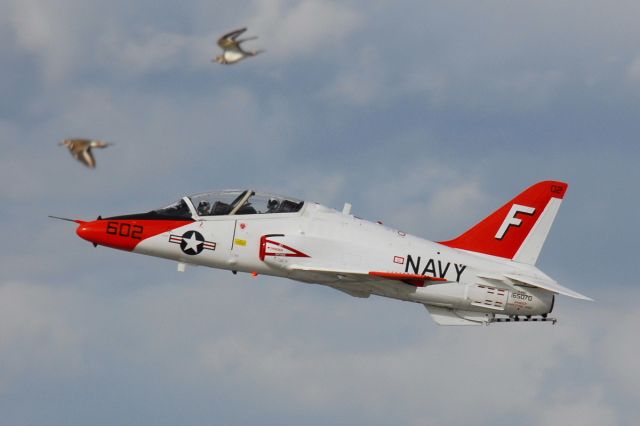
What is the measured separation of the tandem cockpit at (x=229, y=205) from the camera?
140 ft

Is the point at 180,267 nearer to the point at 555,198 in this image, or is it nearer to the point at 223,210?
the point at 223,210

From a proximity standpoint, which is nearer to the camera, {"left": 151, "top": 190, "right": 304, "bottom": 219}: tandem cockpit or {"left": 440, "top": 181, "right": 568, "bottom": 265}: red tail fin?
{"left": 151, "top": 190, "right": 304, "bottom": 219}: tandem cockpit

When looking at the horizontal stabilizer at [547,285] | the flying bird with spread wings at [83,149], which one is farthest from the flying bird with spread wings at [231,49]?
the horizontal stabilizer at [547,285]

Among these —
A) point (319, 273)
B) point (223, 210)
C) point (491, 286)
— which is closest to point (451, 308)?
point (491, 286)

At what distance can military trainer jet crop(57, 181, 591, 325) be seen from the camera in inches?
1671

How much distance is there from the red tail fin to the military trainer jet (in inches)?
40.2

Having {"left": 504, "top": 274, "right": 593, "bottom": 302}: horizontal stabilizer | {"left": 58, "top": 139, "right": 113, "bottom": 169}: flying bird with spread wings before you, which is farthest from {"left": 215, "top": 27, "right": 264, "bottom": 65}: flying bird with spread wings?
{"left": 504, "top": 274, "right": 593, "bottom": 302}: horizontal stabilizer

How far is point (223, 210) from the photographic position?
42688 millimetres

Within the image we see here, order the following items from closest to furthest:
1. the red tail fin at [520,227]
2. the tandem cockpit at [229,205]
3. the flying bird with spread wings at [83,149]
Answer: the flying bird with spread wings at [83,149] < the tandem cockpit at [229,205] < the red tail fin at [520,227]

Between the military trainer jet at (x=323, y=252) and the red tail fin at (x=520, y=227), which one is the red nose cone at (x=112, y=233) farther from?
the red tail fin at (x=520, y=227)

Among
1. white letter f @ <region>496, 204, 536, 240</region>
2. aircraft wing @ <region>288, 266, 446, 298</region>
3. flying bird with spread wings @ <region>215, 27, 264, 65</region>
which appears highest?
flying bird with spread wings @ <region>215, 27, 264, 65</region>

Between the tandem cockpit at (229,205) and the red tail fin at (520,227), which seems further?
the red tail fin at (520,227)

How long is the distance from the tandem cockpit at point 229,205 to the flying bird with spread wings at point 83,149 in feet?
18.5

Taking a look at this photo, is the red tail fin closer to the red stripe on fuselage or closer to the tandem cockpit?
the tandem cockpit
